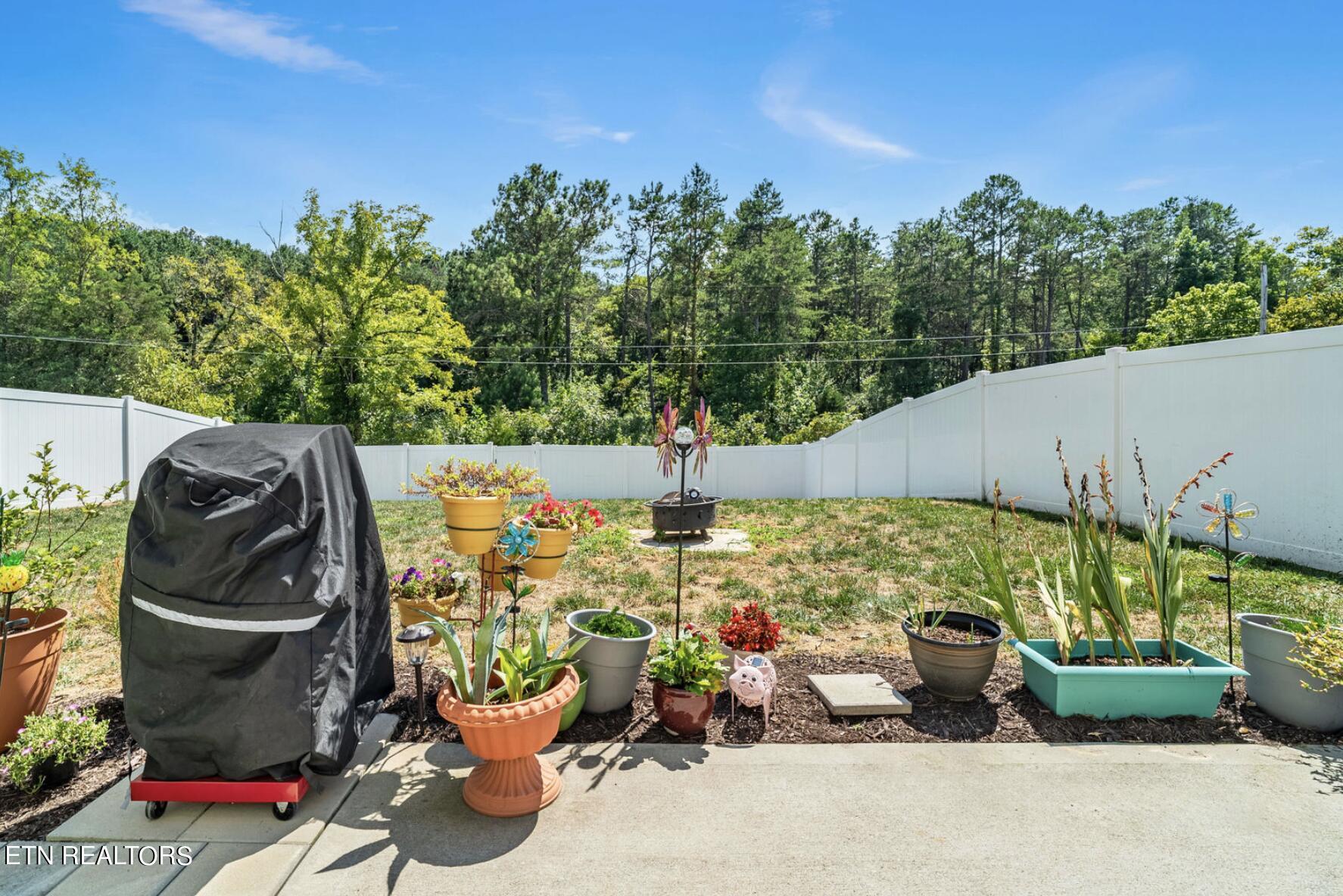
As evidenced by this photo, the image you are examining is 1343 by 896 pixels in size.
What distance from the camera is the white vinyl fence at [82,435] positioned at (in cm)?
893

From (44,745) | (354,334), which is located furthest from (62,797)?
(354,334)

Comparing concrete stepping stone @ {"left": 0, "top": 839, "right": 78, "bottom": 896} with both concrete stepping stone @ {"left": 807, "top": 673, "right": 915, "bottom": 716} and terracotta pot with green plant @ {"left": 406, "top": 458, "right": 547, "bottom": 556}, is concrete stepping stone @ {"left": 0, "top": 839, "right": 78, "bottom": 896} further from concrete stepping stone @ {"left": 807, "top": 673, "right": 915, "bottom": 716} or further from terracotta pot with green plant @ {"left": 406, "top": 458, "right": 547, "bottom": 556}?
concrete stepping stone @ {"left": 807, "top": 673, "right": 915, "bottom": 716}

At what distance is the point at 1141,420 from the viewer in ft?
24.8

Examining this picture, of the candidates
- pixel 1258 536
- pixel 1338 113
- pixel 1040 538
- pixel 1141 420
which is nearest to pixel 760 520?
pixel 1040 538

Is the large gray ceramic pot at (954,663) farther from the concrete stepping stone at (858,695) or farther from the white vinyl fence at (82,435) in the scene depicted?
the white vinyl fence at (82,435)

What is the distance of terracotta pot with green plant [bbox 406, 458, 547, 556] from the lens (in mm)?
3314

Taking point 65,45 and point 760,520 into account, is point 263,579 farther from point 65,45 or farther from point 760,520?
point 65,45

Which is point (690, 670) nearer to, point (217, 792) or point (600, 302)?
point (217, 792)

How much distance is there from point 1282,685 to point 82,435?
1408 centimetres

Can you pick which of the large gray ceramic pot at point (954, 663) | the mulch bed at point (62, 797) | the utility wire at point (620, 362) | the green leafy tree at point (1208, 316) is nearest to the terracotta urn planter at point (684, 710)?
the large gray ceramic pot at point (954, 663)

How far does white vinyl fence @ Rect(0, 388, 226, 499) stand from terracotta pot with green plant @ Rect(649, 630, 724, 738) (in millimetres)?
8431

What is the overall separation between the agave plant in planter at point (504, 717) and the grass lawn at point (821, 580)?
2.18 m

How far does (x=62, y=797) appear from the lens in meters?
2.40

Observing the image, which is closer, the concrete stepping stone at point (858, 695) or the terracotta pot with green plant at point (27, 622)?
the terracotta pot with green plant at point (27, 622)
